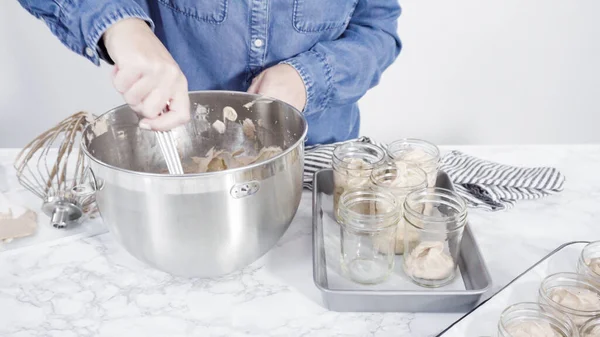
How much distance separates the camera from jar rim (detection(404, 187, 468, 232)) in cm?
73

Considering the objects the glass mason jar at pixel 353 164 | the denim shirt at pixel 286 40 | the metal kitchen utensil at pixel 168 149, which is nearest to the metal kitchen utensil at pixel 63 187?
the metal kitchen utensil at pixel 168 149

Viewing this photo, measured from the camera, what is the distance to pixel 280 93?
37.6 inches

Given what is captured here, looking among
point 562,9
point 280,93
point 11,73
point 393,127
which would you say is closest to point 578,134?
point 562,9

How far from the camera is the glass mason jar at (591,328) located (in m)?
0.60

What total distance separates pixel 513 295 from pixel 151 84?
1.68ft

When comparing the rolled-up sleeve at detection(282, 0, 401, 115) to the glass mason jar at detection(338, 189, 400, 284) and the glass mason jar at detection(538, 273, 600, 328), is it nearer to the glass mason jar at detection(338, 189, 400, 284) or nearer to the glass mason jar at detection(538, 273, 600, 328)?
the glass mason jar at detection(338, 189, 400, 284)

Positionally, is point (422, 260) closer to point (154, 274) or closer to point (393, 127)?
point (154, 274)

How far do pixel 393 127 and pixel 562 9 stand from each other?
64cm

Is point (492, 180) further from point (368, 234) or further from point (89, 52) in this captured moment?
point (89, 52)

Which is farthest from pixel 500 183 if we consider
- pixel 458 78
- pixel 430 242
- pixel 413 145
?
pixel 458 78

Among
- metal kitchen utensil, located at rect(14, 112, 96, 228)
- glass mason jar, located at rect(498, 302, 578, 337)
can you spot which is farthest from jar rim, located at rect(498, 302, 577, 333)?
metal kitchen utensil, located at rect(14, 112, 96, 228)

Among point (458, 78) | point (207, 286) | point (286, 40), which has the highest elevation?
point (286, 40)

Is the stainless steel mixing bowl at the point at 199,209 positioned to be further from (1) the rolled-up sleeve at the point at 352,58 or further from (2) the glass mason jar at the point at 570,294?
(2) the glass mason jar at the point at 570,294

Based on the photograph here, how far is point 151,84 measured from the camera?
27.5 inches
